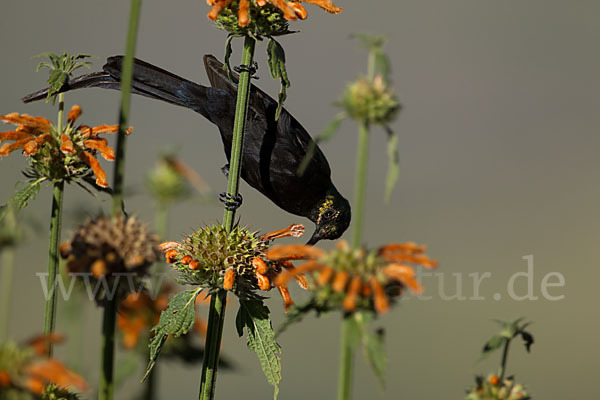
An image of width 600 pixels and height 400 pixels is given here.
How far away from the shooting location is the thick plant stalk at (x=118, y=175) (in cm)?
162

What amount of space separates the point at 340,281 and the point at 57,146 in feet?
4.26

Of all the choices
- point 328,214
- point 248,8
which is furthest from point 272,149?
point 248,8

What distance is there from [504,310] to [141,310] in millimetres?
7619

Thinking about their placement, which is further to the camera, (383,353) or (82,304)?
(82,304)

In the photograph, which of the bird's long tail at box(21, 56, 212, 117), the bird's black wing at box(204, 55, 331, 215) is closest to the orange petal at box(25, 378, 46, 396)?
the bird's long tail at box(21, 56, 212, 117)

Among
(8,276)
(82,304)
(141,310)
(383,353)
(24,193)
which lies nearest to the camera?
(383,353)

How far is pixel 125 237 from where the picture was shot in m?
1.85

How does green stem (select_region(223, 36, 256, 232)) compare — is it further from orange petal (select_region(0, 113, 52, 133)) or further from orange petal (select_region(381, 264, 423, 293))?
orange petal (select_region(381, 264, 423, 293))

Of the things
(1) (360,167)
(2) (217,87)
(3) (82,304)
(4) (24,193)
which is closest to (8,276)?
(3) (82,304)

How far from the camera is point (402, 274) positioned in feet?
5.93

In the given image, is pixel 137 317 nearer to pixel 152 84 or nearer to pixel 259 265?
pixel 152 84

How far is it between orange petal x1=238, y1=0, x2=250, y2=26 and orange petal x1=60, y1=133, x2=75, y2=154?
0.66m

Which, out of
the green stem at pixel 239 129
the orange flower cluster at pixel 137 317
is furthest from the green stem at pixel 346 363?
the orange flower cluster at pixel 137 317

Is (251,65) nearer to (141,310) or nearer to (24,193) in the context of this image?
(24,193)
